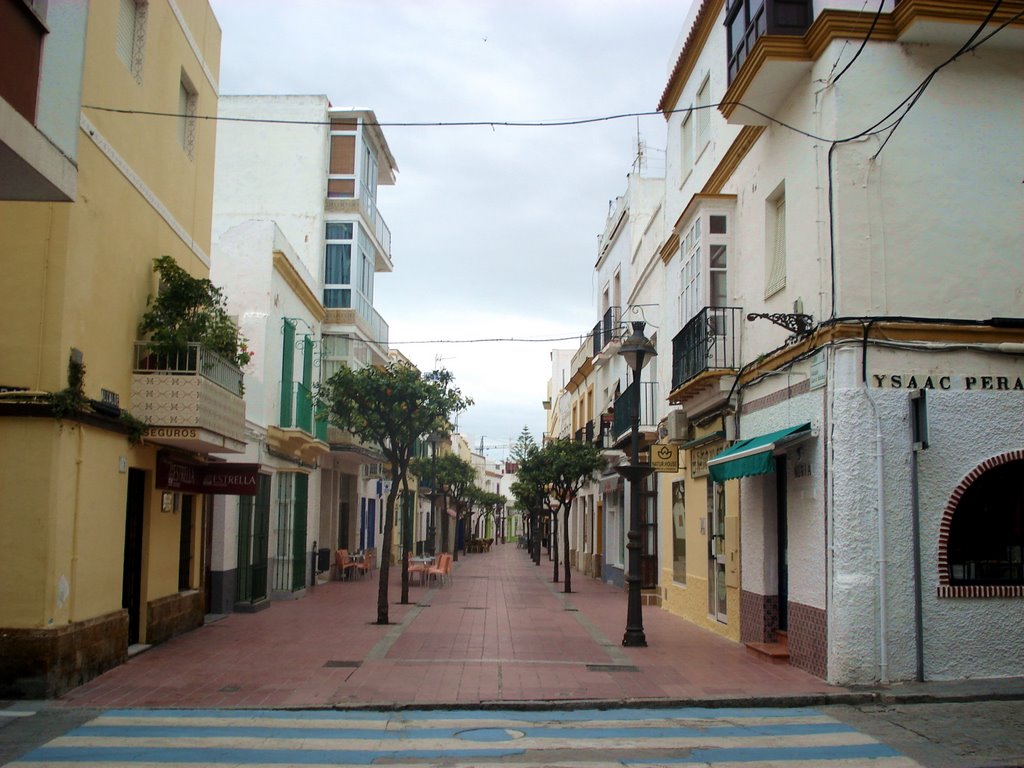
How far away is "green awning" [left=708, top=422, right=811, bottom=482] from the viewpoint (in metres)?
11.5

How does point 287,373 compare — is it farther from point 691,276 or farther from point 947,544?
point 947,544

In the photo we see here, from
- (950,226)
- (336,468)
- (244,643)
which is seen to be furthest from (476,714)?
(336,468)

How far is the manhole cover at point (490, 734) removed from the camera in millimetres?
8555

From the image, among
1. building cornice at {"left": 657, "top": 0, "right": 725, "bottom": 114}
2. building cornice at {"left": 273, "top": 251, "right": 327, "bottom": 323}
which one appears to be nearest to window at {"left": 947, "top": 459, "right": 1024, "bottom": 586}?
building cornice at {"left": 657, "top": 0, "right": 725, "bottom": 114}

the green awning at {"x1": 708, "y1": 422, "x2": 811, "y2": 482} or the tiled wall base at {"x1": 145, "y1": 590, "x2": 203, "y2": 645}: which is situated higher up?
the green awning at {"x1": 708, "y1": 422, "x2": 811, "y2": 482}

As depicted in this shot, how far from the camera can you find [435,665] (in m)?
12.2

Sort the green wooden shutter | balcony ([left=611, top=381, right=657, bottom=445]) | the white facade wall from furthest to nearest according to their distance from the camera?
1. the white facade wall
2. balcony ([left=611, top=381, right=657, bottom=445])
3. the green wooden shutter

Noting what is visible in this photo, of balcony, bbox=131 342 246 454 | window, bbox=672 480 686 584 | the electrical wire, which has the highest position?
the electrical wire

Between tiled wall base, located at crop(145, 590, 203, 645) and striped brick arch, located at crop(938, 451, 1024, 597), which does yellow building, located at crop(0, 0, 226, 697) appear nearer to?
tiled wall base, located at crop(145, 590, 203, 645)

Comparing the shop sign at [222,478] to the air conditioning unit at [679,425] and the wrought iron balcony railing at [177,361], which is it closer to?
the wrought iron balcony railing at [177,361]

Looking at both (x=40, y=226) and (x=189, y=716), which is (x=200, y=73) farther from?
(x=189, y=716)

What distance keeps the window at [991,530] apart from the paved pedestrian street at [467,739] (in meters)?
2.69

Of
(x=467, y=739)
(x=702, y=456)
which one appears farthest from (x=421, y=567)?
(x=467, y=739)

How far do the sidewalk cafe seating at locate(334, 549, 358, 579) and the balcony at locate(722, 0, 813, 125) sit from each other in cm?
1877
